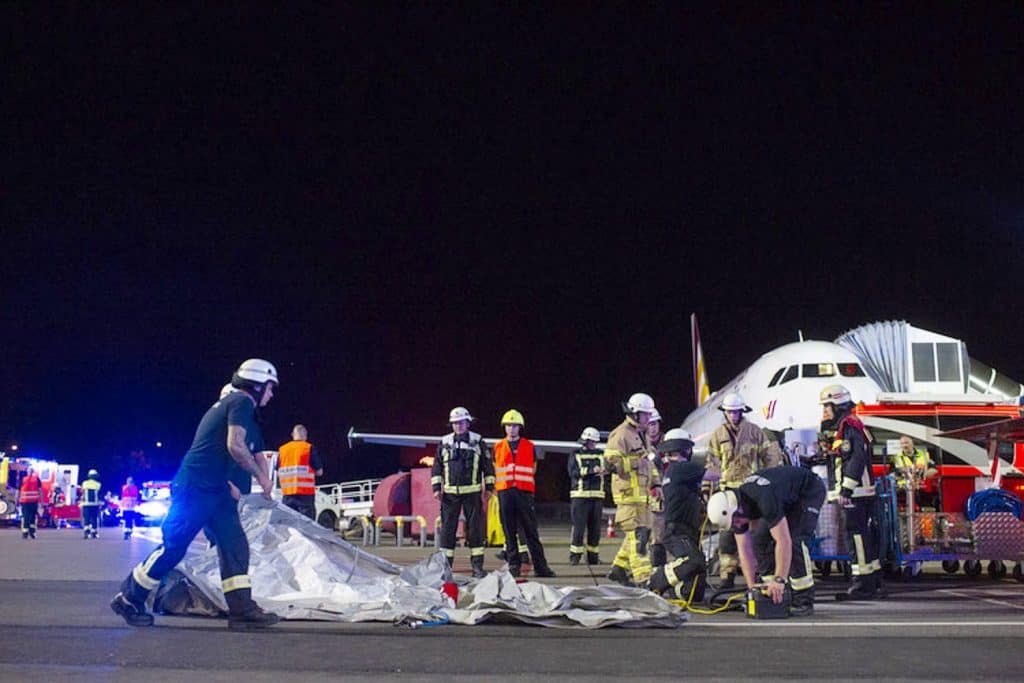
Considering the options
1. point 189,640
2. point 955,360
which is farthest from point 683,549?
point 955,360

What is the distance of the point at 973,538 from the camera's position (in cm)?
1181

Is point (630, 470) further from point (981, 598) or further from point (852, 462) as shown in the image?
point (981, 598)

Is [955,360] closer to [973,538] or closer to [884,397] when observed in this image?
[884,397]

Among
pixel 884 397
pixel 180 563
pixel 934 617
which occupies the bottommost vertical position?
pixel 934 617

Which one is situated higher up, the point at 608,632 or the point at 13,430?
the point at 13,430

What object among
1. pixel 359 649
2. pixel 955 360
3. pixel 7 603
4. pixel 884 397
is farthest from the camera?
pixel 955 360

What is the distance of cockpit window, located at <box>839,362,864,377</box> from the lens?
70.3 ft

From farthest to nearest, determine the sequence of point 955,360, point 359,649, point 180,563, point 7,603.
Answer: point 955,360, point 7,603, point 180,563, point 359,649

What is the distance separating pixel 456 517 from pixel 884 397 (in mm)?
6693

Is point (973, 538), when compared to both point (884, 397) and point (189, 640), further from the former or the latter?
point (189, 640)

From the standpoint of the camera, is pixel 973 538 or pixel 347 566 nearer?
pixel 347 566

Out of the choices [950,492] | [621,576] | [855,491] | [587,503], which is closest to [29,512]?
[587,503]

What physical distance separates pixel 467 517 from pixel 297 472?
11.1 ft

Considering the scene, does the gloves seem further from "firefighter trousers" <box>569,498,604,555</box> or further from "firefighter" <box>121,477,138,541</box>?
"firefighter" <box>121,477,138,541</box>
